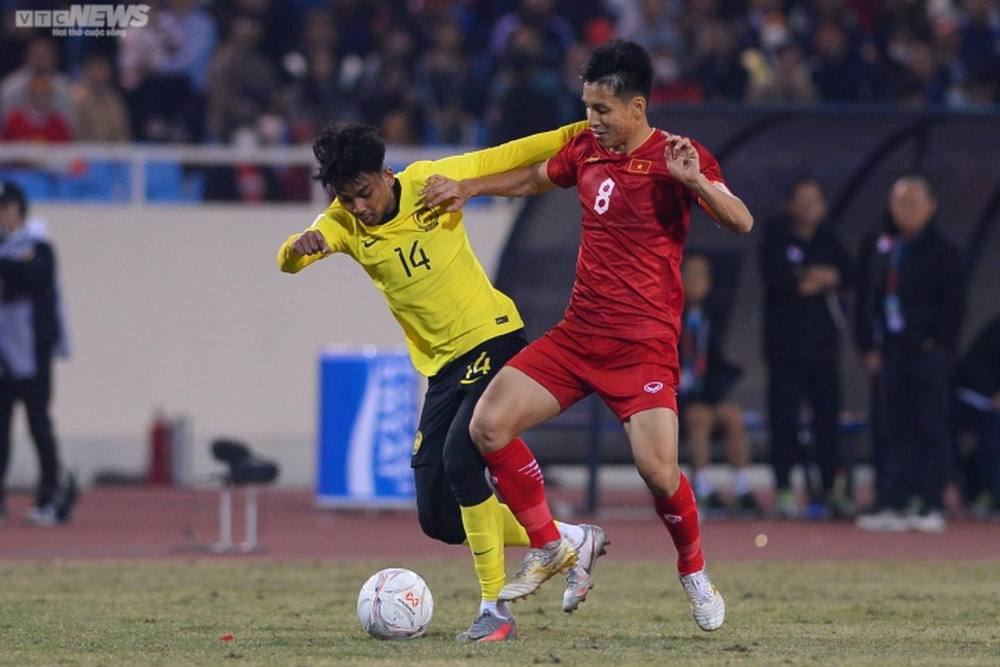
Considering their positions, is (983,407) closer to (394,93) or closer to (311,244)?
(394,93)

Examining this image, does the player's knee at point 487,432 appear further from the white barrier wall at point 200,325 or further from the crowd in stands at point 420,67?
the white barrier wall at point 200,325

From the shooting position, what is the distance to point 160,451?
17.5 meters

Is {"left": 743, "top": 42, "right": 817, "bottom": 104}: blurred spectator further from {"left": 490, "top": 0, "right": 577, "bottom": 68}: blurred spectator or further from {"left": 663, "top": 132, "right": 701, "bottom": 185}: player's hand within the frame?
{"left": 663, "top": 132, "right": 701, "bottom": 185}: player's hand

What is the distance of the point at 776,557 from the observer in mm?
12156

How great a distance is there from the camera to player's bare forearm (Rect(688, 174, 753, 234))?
758 cm

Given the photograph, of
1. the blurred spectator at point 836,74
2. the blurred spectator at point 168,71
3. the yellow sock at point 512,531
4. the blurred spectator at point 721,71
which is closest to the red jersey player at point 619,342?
the yellow sock at point 512,531

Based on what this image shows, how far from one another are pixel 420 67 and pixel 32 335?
5709 mm

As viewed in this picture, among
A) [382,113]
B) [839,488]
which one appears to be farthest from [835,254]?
[382,113]

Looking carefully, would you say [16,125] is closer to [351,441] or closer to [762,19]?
[351,441]

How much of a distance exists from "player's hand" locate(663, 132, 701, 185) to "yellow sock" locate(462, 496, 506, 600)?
1.58 meters

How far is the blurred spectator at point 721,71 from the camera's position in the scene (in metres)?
18.3

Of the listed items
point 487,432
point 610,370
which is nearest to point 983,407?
point 610,370

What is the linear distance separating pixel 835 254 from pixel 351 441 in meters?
4.02

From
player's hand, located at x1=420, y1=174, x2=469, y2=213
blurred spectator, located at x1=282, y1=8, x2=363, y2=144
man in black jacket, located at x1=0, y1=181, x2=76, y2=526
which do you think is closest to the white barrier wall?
blurred spectator, located at x1=282, y1=8, x2=363, y2=144
